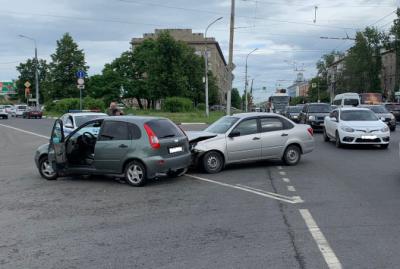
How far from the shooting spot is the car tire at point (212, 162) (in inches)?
457

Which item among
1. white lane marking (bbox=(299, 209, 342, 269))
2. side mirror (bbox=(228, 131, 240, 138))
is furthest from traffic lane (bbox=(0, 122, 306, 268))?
side mirror (bbox=(228, 131, 240, 138))

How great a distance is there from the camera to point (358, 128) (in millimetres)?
16484

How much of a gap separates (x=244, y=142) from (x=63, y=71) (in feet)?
245

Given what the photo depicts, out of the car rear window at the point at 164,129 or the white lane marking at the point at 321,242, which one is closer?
the white lane marking at the point at 321,242

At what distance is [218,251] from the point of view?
5.46 m

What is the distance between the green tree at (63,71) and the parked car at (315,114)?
199 ft

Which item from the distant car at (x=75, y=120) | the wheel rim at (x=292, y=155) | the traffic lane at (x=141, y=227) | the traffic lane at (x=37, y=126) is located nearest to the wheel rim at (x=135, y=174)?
Answer: the traffic lane at (x=141, y=227)

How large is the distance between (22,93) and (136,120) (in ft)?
409

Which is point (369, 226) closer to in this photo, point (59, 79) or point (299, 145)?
point (299, 145)

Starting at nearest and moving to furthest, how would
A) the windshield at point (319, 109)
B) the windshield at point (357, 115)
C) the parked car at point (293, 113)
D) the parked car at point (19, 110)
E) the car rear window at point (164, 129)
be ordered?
the car rear window at point (164, 129), the windshield at point (357, 115), the windshield at point (319, 109), the parked car at point (293, 113), the parked car at point (19, 110)

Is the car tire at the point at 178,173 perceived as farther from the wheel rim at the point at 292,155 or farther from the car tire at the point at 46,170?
the wheel rim at the point at 292,155

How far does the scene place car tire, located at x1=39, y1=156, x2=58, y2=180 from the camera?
11117 millimetres

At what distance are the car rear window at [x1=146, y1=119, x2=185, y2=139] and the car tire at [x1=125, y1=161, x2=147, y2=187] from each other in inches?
29.2

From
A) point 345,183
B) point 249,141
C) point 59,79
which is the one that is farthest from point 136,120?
point 59,79
